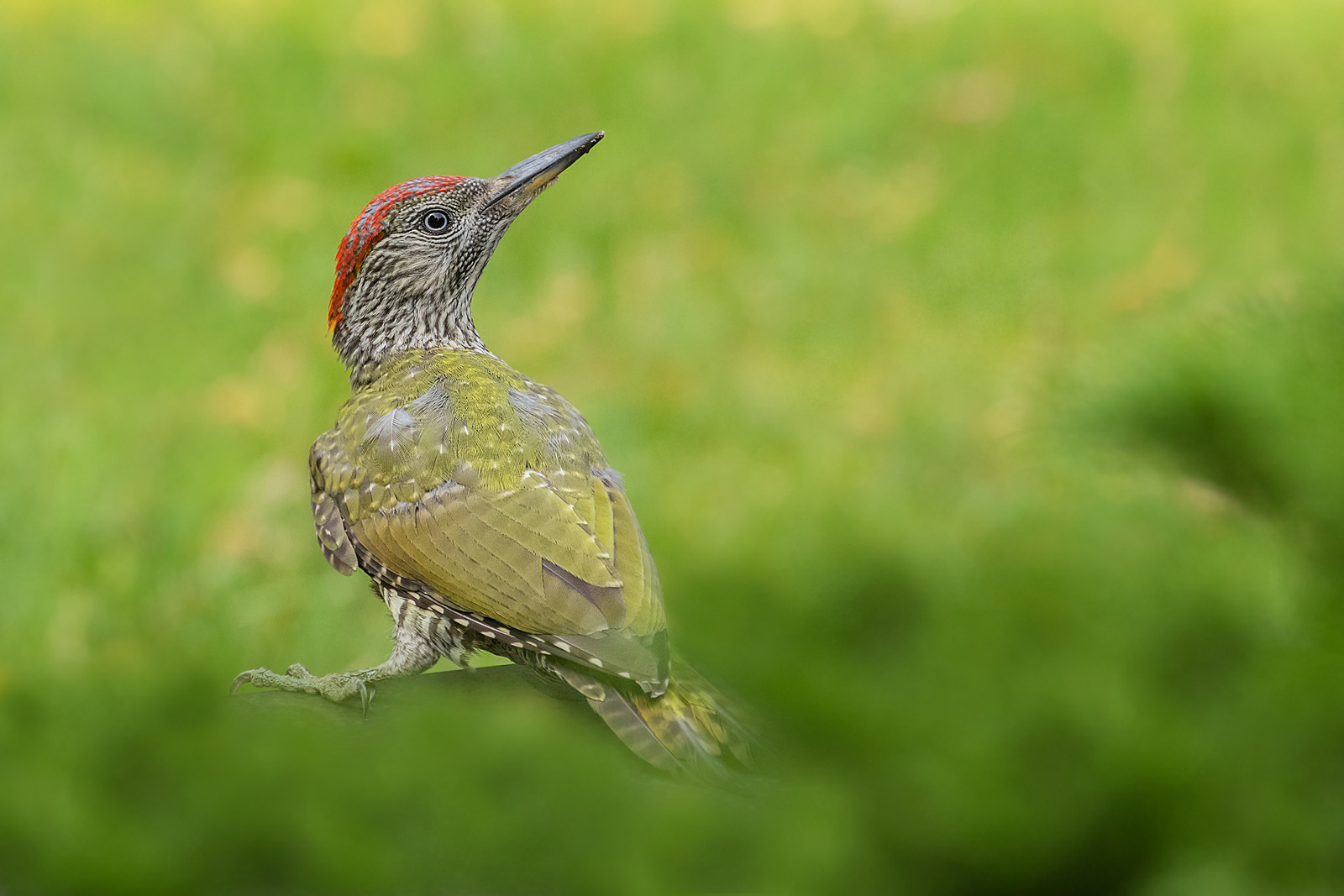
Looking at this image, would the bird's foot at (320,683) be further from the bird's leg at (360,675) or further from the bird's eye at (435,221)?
the bird's eye at (435,221)

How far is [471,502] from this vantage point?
1531mm

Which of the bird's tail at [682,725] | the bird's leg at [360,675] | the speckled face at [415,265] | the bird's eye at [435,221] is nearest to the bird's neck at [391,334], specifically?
the speckled face at [415,265]

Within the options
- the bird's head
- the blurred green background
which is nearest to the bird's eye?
the bird's head

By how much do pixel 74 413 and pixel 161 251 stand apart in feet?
2.01

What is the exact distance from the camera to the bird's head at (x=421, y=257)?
170cm

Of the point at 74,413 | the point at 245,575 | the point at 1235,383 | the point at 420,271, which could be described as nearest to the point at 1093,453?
the point at 1235,383

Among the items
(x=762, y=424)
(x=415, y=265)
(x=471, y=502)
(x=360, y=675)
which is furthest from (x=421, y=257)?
(x=762, y=424)

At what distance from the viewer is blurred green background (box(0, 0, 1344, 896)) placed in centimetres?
91

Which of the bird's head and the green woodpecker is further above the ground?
the bird's head

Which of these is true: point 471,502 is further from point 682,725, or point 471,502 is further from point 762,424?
point 762,424

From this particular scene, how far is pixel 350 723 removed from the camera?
1.17 metres

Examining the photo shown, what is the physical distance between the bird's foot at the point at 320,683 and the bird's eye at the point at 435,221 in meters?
0.50

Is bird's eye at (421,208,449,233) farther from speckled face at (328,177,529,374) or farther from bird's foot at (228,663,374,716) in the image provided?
bird's foot at (228,663,374,716)

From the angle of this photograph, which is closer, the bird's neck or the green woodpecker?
the green woodpecker
